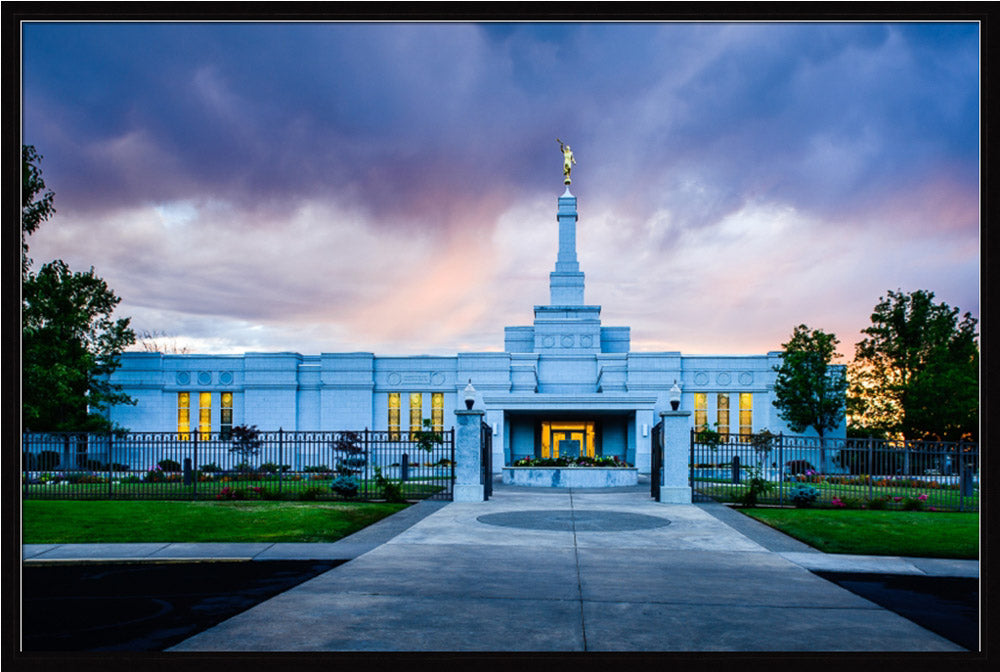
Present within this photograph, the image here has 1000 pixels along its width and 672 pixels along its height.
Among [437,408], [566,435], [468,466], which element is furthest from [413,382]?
[468,466]

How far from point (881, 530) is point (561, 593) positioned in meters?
11.1

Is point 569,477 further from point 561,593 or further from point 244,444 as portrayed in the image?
point 561,593

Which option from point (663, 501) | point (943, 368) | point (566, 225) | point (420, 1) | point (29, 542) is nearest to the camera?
point (420, 1)

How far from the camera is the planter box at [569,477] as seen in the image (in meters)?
32.4

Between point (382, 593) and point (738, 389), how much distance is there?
160 ft

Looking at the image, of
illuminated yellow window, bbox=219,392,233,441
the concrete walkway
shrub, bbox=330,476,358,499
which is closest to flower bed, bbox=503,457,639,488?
shrub, bbox=330,476,358,499

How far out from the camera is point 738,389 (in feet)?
180

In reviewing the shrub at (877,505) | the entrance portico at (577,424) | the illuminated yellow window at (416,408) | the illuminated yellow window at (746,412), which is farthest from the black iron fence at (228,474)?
the illuminated yellow window at (746,412)

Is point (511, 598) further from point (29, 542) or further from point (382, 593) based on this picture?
point (29, 542)

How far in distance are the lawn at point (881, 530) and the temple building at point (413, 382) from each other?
102ft

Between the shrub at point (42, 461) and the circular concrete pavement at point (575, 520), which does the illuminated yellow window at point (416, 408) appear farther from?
the circular concrete pavement at point (575, 520)

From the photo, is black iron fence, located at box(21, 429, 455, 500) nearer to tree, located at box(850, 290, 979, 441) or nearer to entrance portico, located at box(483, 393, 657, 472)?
entrance portico, located at box(483, 393, 657, 472)
